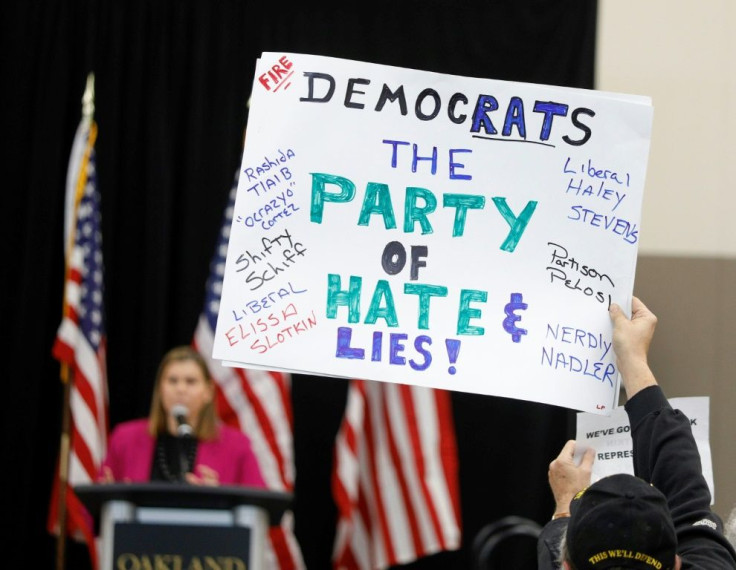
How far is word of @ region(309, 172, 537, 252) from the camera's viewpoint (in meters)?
2.41

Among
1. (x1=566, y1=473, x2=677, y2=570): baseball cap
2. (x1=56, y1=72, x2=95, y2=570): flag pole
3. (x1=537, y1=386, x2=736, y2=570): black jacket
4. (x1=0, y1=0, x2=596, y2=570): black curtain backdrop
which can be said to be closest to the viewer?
(x1=566, y1=473, x2=677, y2=570): baseball cap

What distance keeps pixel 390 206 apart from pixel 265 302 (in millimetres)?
309

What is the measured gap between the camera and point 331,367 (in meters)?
2.35

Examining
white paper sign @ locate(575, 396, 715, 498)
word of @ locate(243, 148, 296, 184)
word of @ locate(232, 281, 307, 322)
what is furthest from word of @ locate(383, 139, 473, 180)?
white paper sign @ locate(575, 396, 715, 498)

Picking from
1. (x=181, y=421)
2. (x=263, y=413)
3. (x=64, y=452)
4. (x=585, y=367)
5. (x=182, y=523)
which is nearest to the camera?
(x=585, y=367)

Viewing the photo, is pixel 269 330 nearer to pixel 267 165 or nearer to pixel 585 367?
pixel 267 165

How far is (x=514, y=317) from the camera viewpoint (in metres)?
2.38

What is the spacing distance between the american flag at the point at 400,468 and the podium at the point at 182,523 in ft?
6.93

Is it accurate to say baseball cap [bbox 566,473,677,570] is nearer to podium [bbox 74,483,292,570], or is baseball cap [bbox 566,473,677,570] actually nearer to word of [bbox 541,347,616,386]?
word of [bbox 541,347,616,386]

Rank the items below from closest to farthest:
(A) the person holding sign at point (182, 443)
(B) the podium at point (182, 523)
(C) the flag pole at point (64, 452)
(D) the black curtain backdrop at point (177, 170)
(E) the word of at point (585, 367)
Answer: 1. (E) the word of at point (585, 367)
2. (B) the podium at point (182, 523)
3. (A) the person holding sign at point (182, 443)
4. (C) the flag pole at point (64, 452)
5. (D) the black curtain backdrop at point (177, 170)

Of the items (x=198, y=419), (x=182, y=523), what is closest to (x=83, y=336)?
(x=198, y=419)

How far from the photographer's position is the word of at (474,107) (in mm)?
2420

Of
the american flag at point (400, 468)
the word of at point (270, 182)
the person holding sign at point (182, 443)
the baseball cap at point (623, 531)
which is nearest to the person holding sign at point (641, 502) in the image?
the baseball cap at point (623, 531)

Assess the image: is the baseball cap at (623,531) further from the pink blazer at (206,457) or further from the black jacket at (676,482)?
the pink blazer at (206,457)
